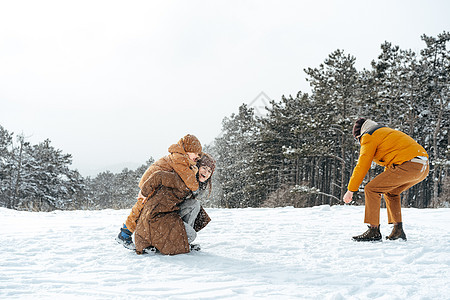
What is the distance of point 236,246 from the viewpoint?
3748 millimetres

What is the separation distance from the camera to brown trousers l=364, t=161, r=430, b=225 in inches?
147

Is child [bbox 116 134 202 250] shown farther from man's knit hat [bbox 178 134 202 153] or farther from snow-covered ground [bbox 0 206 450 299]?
snow-covered ground [bbox 0 206 450 299]

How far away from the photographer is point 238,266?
9.55 ft

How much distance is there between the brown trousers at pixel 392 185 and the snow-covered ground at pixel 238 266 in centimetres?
35

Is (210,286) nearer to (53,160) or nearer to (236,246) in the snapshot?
(236,246)

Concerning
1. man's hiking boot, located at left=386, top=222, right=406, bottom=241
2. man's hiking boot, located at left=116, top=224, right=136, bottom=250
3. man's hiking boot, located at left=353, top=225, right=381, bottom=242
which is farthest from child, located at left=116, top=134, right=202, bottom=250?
man's hiking boot, located at left=386, top=222, right=406, bottom=241

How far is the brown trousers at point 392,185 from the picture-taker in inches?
147

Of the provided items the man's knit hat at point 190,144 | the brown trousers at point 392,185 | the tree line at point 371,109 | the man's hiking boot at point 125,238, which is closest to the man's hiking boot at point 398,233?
the brown trousers at point 392,185

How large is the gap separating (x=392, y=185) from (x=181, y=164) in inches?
93.7

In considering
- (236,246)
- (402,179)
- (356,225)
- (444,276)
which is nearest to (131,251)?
(236,246)

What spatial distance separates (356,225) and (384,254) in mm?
1997

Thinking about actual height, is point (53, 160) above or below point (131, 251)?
above

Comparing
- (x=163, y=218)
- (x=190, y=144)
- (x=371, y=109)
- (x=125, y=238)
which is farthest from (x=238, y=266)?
(x=371, y=109)

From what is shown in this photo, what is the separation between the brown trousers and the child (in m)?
2.01
